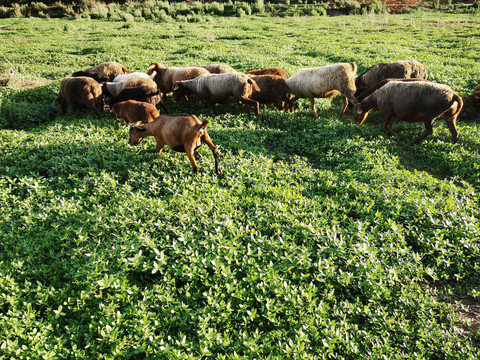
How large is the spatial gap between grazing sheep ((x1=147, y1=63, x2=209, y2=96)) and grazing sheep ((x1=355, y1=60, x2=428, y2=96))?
244 inches

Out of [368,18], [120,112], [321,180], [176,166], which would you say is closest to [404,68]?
[321,180]

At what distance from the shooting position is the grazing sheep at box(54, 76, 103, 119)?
29.0 ft

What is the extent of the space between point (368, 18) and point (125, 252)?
35.9 m

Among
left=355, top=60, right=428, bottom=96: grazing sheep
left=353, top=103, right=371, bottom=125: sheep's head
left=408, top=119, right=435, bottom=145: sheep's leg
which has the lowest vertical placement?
left=408, top=119, right=435, bottom=145: sheep's leg

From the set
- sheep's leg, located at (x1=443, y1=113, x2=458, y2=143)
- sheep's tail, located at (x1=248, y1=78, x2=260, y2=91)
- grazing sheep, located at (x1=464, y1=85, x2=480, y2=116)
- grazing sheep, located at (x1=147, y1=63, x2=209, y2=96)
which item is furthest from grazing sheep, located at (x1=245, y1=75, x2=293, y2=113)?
grazing sheep, located at (x1=464, y1=85, x2=480, y2=116)

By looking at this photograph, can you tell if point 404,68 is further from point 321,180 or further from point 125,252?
point 125,252

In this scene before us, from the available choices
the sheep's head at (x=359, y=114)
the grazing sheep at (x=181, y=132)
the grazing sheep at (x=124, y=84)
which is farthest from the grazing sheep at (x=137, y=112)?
the sheep's head at (x=359, y=114)

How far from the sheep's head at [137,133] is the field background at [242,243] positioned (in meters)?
0.24

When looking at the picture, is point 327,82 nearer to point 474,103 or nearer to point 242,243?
point 474,103

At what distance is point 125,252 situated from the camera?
165 inches

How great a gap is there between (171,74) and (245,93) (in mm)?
3708

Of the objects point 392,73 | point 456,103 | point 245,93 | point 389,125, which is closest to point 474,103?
point 392,73

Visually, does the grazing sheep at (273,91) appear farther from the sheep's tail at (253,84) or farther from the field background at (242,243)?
the field background at (242,243)

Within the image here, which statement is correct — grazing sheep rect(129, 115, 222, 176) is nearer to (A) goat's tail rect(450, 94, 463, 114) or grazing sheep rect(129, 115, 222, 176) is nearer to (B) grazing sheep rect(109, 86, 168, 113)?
(B) grazing sheep rect(109, 86, 168, 113)
